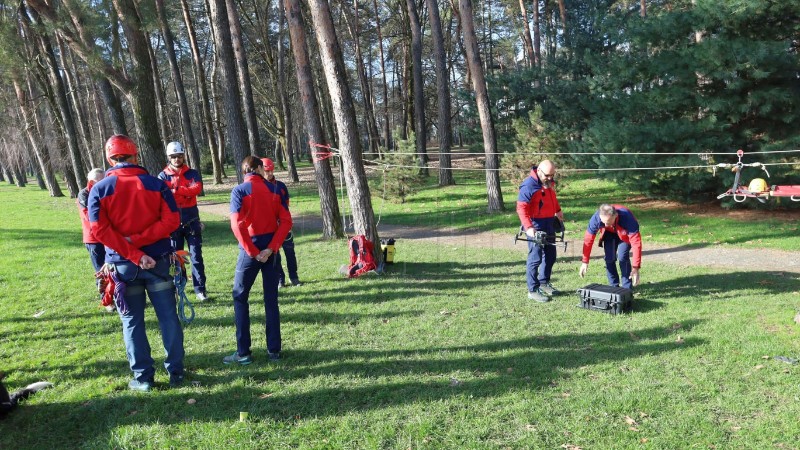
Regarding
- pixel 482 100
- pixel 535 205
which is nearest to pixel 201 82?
pixel 482 100

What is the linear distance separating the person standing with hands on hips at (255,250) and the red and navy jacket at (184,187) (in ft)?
7.51

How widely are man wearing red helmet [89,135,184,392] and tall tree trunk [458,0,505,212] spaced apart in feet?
34.5

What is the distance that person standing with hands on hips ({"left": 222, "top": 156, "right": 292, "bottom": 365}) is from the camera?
461cm

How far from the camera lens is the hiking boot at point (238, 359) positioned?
187 inches

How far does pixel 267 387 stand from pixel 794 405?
402cm

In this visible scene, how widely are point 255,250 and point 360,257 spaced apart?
383cm

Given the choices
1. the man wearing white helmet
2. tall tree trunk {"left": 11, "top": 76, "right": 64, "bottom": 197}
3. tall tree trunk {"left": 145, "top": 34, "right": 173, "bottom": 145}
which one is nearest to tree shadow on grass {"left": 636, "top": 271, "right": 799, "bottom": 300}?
the man wearing white helmet

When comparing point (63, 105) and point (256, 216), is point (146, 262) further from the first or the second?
point (63, 105)

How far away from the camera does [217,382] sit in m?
4.37

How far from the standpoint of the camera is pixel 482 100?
552 inches

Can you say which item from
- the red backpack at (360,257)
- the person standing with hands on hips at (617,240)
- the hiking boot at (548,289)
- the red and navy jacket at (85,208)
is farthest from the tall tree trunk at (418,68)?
the red and navy jacket at (85,208)

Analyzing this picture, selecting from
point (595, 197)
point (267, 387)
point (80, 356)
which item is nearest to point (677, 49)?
point (595, 197)

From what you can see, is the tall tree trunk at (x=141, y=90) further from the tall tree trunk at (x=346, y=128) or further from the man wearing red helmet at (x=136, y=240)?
the man wearing red helmet at (x=136, y=240)

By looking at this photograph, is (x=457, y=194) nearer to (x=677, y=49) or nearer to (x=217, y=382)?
(x=677, y=49)
